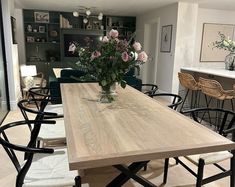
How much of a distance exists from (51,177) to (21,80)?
4.37 metres

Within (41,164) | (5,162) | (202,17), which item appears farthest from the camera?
(202,17)

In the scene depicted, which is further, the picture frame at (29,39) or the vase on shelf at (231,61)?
the picture frame at (29,39)

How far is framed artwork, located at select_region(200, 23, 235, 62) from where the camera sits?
6.44 metres

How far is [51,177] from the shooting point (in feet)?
4.76

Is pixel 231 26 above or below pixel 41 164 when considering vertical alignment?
above

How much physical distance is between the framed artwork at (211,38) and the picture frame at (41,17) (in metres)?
4.91

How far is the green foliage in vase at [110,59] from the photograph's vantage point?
75.0 inches

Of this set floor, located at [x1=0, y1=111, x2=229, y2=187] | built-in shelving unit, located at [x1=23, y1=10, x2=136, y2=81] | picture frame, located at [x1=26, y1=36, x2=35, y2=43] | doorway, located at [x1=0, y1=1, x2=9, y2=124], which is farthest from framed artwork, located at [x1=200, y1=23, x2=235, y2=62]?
picture frame, located at [x1=26, y1=36, x2=35, y2=43]

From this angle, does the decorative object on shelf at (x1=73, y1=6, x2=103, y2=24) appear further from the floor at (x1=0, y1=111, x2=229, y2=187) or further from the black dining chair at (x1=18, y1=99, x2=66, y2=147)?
the floor at (x1=0, y1=111, x2=229, y2=187)

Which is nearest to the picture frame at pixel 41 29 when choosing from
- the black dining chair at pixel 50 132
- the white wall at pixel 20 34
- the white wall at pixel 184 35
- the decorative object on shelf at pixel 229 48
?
the white wall at pixel 20 34

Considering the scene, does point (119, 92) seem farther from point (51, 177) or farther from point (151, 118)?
point (51, 177)

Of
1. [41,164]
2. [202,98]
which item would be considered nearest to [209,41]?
[202,98]

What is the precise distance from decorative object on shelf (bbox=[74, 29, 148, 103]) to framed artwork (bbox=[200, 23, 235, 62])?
5.18m

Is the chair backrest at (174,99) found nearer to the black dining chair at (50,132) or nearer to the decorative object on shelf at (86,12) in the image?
the black dining chair at (50,132)
